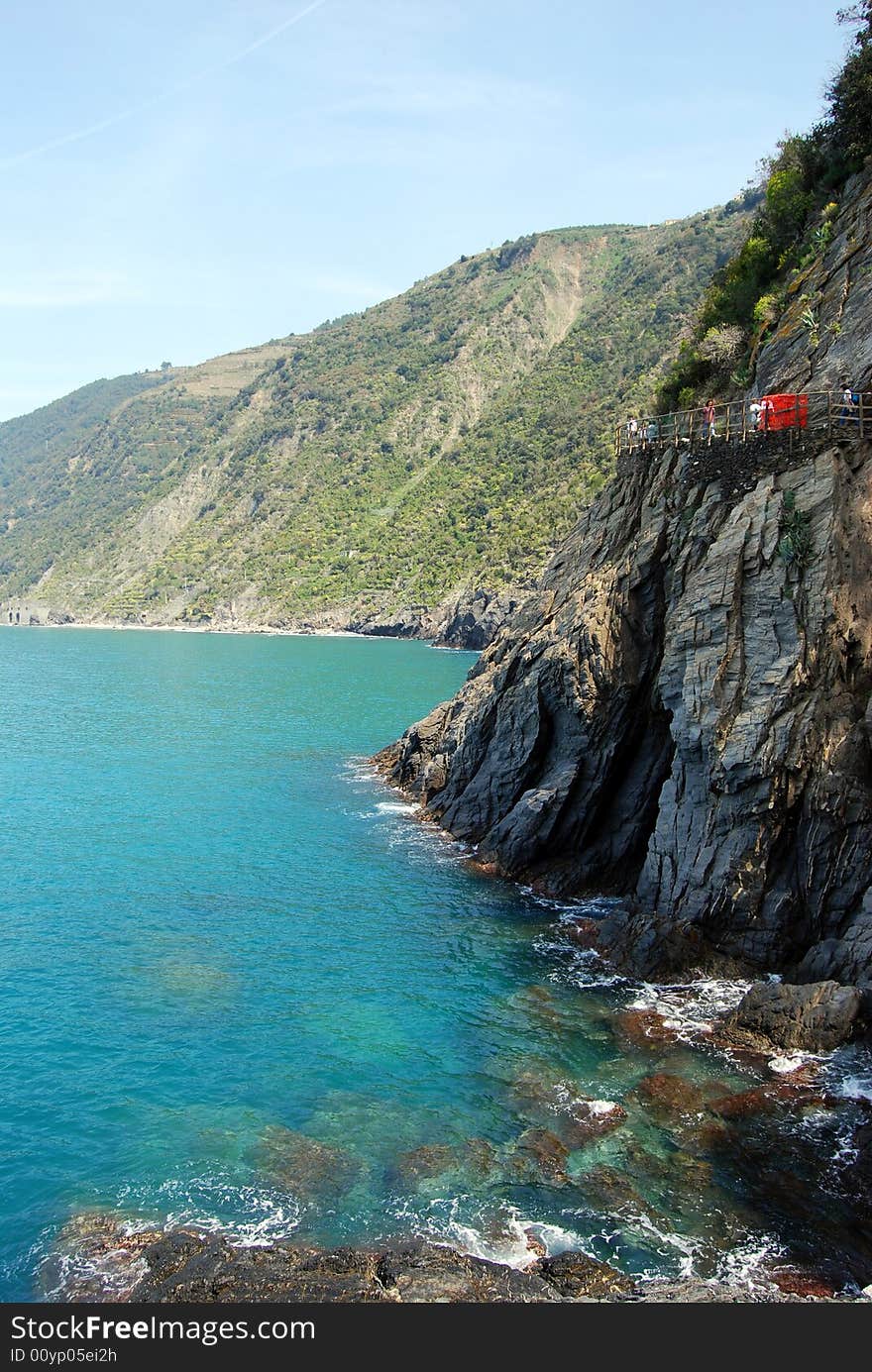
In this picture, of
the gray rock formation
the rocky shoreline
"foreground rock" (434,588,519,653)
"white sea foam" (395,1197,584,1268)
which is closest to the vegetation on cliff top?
the gray rock formation

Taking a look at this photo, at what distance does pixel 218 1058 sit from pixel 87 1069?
11.2 ft

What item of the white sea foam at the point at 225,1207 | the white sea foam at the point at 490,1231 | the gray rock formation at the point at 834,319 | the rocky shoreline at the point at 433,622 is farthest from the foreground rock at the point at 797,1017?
the rocky shoreline at the point at 433,622

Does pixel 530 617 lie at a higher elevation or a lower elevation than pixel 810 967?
higher

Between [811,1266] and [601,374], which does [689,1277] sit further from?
[601,374]

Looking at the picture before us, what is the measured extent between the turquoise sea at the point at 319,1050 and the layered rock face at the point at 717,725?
3.04 m

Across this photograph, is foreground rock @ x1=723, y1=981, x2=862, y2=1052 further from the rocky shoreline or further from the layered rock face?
the rocky shoreline

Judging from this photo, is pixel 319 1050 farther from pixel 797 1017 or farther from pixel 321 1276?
pixel 797 1017

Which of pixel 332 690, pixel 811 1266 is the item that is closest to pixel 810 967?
pixel 811 1266

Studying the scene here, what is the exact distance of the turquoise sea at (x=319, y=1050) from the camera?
21359mm

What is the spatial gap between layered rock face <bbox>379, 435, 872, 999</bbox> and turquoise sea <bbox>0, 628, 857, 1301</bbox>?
3.04 m

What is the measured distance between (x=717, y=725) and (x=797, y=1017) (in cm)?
949

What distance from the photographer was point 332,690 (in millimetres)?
103562

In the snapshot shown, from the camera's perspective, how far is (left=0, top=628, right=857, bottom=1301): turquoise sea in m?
21.4

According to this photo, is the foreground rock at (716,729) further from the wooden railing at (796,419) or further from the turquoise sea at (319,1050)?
the turquoise sea at (319,1050)
